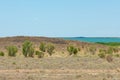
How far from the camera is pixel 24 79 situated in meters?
24.8

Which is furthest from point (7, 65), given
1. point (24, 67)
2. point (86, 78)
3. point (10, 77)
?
point (86, 78)

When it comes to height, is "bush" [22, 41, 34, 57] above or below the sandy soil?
above

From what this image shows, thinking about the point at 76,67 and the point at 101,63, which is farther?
the point at 101,63

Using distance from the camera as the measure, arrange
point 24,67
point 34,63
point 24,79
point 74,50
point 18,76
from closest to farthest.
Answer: point 24,79 → point 18,76 → point 24,67 → point 34,63 → point 74,50

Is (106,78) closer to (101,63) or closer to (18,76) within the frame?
(18,76)

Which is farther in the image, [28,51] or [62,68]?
[28,51]

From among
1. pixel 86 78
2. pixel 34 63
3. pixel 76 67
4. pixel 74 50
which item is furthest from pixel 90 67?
pixel 74 50

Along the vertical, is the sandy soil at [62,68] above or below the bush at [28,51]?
below

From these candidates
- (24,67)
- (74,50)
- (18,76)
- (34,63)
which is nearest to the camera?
(18,76)

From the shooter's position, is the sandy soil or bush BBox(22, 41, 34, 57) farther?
bush BBox(22, 41, 34, 57)

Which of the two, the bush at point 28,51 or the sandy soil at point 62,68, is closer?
the sandy soil at point 62,68

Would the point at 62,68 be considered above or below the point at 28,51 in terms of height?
below

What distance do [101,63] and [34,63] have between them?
6.09 meters

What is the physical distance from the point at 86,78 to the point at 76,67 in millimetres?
8070
